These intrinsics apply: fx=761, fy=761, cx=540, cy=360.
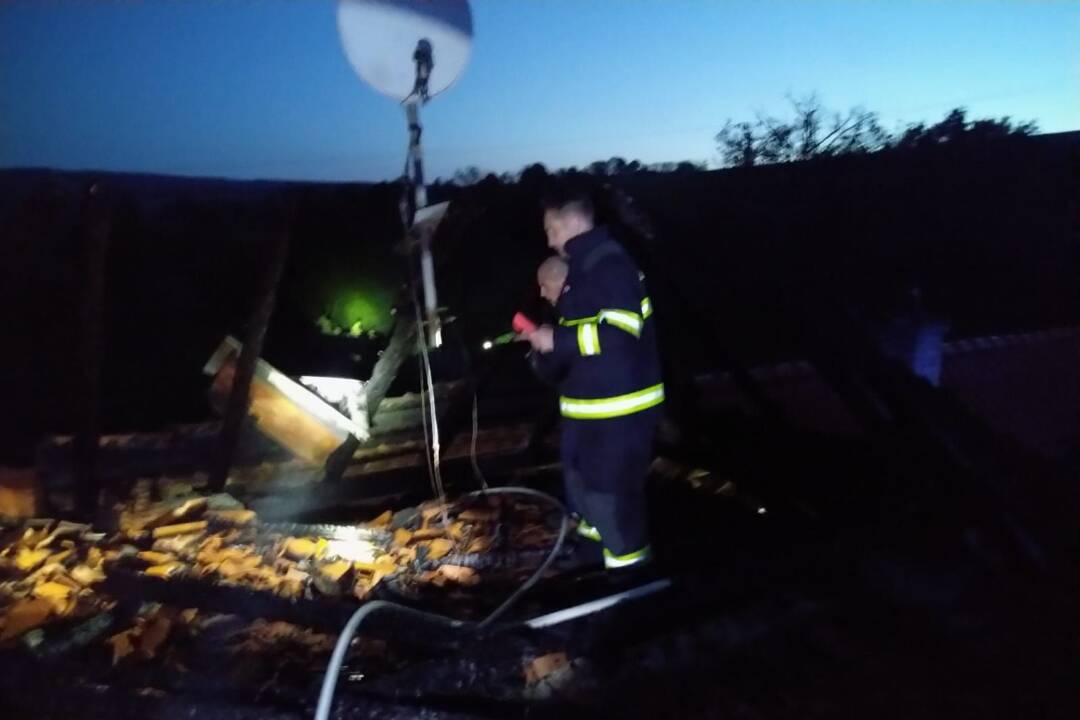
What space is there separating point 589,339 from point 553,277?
632 mm

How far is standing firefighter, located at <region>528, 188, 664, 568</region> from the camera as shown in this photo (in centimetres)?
349

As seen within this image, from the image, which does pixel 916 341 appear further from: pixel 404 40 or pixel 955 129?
pixel 955 129

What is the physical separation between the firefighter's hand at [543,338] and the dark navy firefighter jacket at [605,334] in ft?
0.12

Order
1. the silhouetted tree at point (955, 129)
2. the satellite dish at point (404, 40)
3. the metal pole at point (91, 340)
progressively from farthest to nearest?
the silhouetted tree at point (955, 129)
the metal pole at point (91, 340)
the satellite dish at point (404, 40)

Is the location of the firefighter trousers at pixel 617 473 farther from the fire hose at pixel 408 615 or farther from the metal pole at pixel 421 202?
the metal pole at pixel 421 202

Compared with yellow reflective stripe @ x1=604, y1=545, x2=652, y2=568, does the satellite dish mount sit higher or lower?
higher

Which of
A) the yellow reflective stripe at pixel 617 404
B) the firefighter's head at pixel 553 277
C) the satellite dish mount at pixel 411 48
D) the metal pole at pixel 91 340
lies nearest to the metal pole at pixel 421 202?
the satellite dish mount at pixel 411 48

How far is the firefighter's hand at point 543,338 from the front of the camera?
143 inches

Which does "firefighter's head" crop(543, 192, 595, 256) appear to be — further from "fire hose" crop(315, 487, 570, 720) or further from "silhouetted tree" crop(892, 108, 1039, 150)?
"silhouetted tree" crop(892, 108, 1039, 150)

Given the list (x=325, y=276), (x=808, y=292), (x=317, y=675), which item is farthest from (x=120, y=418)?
(x=808, y=292)

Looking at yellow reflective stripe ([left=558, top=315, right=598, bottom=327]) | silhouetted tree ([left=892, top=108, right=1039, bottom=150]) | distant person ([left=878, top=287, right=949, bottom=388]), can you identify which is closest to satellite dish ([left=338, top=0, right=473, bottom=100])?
yellow reflective stripe ([left=558, top=315, right=598, bottom=327])

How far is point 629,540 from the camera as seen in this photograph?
3.79 metres

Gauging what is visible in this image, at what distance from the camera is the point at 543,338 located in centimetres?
365

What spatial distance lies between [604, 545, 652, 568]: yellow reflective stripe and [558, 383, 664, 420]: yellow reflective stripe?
720mm
